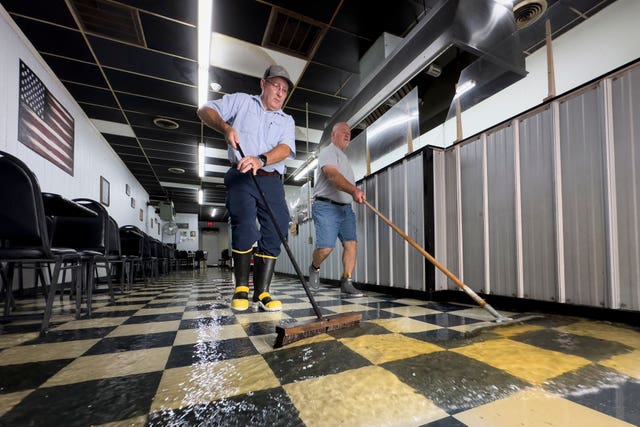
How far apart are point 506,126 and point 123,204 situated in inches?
369

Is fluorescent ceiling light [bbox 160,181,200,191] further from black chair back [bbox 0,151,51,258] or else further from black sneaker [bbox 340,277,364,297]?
black chair back [bbox 0,151,51,258]

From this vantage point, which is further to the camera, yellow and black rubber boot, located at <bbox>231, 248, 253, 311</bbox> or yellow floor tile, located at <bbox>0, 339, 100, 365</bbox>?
yellow and black rubber boot, located at <bbox>231, 248, 253, 311</bbox>

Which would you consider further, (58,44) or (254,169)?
(58,44)

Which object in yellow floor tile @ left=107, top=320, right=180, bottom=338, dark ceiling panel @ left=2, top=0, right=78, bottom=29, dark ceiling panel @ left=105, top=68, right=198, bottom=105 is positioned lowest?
yellow floor tile @ left=107, top=320, right=180, bottom=338

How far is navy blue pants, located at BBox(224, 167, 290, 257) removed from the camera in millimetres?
1860

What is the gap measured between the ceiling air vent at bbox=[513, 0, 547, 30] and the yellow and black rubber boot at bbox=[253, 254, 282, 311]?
3.73 m

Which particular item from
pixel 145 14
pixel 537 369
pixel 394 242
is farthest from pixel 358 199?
pixel 145 14

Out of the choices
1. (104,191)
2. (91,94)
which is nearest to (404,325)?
(91,94)

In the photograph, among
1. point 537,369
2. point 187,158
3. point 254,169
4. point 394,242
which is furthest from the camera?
point 187,158

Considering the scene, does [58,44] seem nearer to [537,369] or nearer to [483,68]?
[483,68]

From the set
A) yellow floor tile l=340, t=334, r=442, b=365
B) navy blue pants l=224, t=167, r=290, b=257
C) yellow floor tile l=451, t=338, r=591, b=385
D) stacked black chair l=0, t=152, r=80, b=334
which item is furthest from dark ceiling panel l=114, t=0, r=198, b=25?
yellow floor tile l=451, t=338, r=591, b=385

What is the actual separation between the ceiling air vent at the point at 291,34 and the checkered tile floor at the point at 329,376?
140 inches

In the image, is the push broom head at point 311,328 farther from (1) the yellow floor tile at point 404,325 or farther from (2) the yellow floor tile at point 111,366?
(2) the yellow floor tile at point 111,366

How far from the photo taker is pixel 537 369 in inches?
35.4
